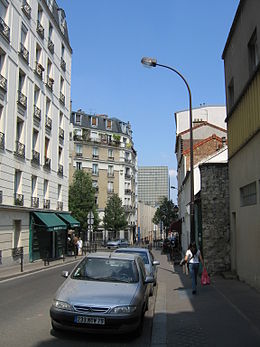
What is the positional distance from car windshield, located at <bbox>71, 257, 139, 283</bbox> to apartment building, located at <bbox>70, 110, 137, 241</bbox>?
60405 millimetres

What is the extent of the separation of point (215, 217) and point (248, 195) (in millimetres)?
3552

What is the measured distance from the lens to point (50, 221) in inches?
1063

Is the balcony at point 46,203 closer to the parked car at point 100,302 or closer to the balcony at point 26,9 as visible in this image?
the balcony at point 26,9

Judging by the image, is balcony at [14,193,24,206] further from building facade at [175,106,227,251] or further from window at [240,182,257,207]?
window at [240,182,257,207]

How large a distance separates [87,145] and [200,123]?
1189 inches

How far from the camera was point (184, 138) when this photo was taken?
43.4 meters

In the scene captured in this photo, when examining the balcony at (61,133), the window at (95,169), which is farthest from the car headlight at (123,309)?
the window at (95,169)

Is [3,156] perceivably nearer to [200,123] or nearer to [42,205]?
[42,205]

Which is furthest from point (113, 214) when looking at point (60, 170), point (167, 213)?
point (60, 170)

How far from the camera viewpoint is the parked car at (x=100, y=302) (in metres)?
6.49

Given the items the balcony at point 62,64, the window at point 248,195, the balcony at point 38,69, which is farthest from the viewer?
the balcony at point 62,64

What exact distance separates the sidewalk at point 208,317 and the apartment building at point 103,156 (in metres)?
57.3

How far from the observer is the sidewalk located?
6.70 metres

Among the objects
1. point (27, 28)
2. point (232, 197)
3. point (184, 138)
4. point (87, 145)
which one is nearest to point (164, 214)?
point (184, 138)
